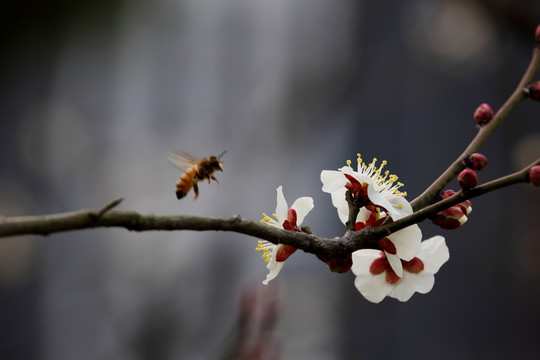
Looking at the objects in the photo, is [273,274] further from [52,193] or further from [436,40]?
[52,193]

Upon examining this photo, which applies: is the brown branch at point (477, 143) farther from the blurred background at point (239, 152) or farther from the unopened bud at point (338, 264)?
the blurred background at point (239, 152)

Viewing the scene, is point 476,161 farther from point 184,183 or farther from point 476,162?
point 184,183

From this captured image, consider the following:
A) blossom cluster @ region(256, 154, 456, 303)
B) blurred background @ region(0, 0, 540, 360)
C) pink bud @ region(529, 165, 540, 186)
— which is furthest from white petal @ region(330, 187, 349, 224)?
blurred background @ region(0, 0, 540, 360)

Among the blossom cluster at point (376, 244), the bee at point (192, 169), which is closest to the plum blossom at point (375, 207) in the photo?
the blossom cluster at point (376, 244)

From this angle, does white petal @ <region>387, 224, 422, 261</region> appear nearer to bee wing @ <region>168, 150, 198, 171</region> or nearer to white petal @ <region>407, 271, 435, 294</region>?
white petal @ <region>407, 271, 435, 294</region>

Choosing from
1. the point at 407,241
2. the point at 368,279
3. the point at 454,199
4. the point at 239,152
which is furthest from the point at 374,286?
the point at 239,152
